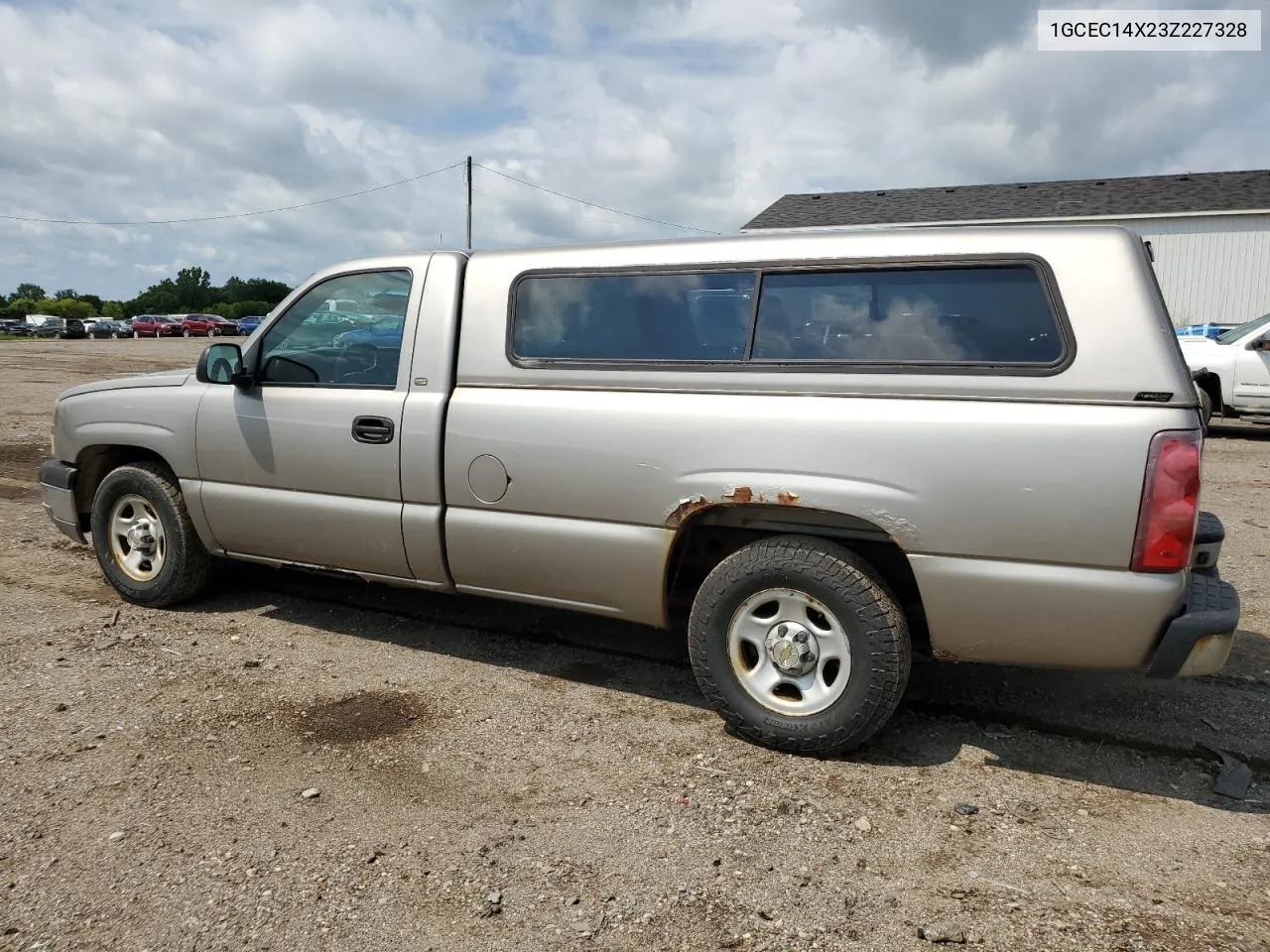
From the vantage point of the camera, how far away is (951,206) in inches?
1122


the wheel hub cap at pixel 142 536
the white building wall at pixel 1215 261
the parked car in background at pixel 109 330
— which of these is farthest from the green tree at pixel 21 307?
the wheel hub cap at pixel 142 536

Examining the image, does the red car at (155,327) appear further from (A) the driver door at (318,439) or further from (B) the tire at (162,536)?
(A) the driver door at (318,439)

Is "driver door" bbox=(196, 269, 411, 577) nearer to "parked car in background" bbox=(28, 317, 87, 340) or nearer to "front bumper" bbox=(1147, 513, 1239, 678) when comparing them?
"front bumper" bbox=(1147, 513, 1239, 678)

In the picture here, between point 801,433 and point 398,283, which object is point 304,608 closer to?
point 398,283

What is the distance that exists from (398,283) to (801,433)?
6.94ft

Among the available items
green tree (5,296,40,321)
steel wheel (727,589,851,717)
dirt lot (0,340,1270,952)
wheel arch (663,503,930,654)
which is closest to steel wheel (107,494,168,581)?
dirt lot (0,340,1270,952)

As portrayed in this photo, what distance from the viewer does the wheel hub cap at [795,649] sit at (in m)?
3.53

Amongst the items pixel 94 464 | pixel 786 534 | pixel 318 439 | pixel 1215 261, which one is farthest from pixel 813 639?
pixel 1215 261

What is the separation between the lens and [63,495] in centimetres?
537

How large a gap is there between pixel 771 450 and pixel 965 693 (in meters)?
1.59

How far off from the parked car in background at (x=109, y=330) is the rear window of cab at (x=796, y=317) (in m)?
59.0

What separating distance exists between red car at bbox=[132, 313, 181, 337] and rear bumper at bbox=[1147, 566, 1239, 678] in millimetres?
62069

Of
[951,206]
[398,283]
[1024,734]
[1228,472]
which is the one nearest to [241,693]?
[398,283]

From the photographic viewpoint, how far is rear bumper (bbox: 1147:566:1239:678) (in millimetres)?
3033
